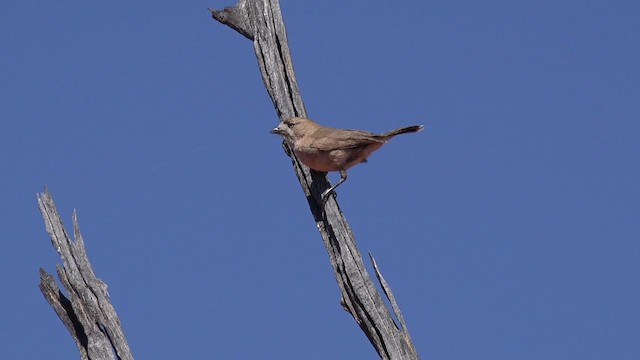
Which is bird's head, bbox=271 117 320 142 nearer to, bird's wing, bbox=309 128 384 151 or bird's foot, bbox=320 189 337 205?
bird's wing, bbox=309 128 384 151

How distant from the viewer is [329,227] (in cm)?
761

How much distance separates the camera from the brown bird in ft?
24.9

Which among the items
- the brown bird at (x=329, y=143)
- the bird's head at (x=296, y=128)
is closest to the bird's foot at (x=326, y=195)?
the brown bird at (x=329, y=143)

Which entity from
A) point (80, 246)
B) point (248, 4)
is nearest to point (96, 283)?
point (80, 246)

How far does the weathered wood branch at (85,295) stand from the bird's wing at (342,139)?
5.75 ft

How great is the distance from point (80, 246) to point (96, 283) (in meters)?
0.29

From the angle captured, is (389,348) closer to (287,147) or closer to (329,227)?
(329,227)

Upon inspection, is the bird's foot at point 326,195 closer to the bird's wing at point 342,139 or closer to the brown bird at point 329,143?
the brown bird at point 329,143

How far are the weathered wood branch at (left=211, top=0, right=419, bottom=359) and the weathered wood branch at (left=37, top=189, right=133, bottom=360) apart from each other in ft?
5.05

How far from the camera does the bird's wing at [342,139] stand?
24.9 ft

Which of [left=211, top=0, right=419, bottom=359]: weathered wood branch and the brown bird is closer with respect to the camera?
[left=211, top=0, right=419, bottom=359]: weathered wood branch

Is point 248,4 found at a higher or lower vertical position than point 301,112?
higher

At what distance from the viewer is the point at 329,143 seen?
762 cm

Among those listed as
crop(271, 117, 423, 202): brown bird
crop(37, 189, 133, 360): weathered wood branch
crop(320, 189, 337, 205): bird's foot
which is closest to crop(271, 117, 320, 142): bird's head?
crop(271, 117, 423, 202): brown bird
